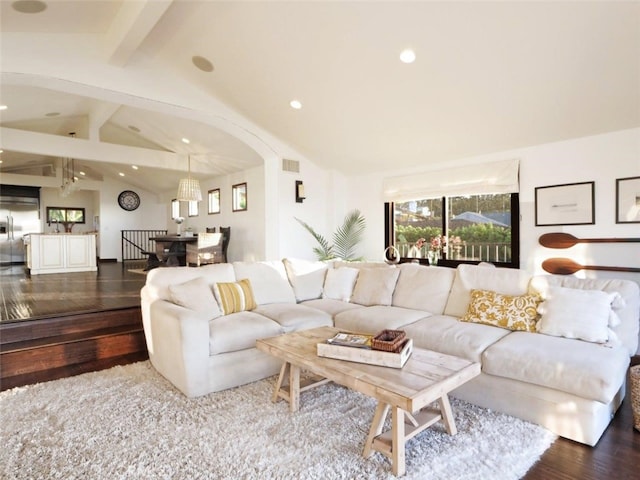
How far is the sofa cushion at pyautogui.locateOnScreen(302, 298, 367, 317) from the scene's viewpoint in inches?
143

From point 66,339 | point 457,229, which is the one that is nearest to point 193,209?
point 66,339

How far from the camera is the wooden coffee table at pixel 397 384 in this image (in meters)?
1.71

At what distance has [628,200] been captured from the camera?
3.63m

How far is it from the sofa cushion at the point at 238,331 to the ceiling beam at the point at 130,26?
260 centimetres

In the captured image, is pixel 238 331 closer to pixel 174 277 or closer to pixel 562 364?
pixel 174 277

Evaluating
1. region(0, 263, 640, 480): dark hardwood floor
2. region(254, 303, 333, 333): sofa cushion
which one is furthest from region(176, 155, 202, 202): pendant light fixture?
region(254, 303, 333, 333): sofa cushion

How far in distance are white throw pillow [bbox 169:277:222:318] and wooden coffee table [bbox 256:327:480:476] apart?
98 centimetres

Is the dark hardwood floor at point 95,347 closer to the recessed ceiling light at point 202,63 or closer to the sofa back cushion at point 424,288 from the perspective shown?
the sofa back cushion at point 424,288

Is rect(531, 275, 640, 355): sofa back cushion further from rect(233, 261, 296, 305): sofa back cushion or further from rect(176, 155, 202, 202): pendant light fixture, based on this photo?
rect(176, 155, 202, 202): pendant light fixture

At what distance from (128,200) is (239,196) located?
5.33m

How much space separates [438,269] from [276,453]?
236 centimetres

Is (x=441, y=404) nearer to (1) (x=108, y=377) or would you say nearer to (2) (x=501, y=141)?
(1) (x=108, y=377)

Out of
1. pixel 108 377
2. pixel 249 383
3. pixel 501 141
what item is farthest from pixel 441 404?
pixel 501 141

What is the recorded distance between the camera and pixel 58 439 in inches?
82.8
